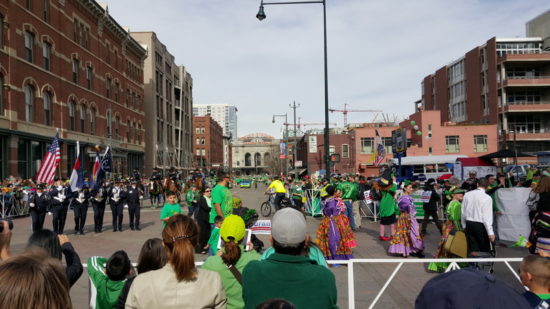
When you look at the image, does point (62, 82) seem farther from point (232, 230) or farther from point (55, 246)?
point (232, 230)

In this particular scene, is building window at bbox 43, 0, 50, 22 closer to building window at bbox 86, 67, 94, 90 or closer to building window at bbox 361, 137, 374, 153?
building window at bbox 86, 67, 94, 90

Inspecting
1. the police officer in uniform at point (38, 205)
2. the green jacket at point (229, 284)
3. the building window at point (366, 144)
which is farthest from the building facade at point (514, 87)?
the green jacket at point (229, 284)

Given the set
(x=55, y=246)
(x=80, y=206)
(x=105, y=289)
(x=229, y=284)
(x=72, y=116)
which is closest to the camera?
(x=55, y=246)

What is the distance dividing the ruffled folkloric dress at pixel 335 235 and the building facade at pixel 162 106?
4722 cm

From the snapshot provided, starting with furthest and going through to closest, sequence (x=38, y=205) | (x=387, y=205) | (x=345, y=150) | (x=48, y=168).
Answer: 1. (x=345, y=150)
2. (x=48, y=168)
3. (x=38, y=205)
4. (x=387, y=205)

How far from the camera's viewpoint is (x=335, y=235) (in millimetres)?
9219

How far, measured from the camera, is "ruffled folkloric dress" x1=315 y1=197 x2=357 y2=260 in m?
9.24

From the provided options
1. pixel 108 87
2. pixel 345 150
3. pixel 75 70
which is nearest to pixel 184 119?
pixel 345 150

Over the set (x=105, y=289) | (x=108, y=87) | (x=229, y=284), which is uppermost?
(x=108, y=87)

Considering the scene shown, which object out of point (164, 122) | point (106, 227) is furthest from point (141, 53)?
point (106, 227)

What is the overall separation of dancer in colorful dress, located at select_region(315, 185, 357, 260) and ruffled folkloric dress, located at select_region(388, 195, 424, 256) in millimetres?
1338

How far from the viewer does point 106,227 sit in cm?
1669

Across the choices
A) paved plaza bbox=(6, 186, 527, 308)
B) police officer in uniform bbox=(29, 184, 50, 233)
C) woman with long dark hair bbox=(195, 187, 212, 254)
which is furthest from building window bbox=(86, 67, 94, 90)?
woman with long dark hair bbox=(195, 187, 212, 254)

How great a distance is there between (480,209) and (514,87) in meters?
51.8
